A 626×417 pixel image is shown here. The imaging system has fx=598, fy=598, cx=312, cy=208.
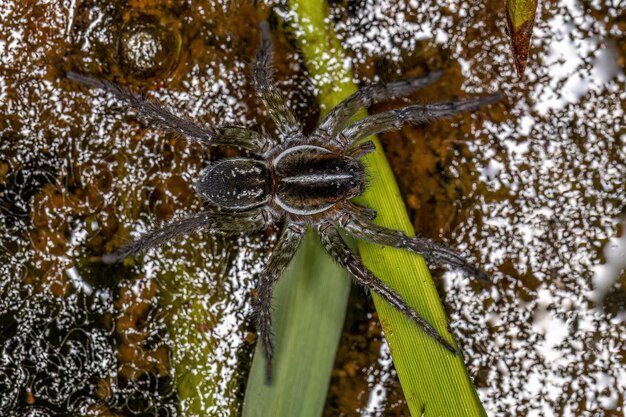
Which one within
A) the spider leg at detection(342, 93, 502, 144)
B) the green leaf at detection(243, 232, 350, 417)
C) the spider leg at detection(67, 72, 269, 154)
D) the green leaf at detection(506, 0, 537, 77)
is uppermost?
the green leaf at detection(506, 0, 537, 77)

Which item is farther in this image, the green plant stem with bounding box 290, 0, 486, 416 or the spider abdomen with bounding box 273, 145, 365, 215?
the spider abdomen with bounding box 273, 145, 365, 215

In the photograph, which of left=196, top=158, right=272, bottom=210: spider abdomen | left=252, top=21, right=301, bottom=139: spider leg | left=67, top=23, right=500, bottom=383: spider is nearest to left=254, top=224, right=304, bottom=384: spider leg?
left=67, top=23, right=500, bottom=383: spider

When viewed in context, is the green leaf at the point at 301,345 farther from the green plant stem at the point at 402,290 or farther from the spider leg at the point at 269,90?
the spider leg at the point at 269,90

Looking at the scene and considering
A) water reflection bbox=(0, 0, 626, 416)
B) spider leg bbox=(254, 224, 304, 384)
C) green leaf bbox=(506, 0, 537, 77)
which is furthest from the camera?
water reflection bbox=(0, 0, 626, 416)

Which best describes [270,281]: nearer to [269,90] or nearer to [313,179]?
[313,179]

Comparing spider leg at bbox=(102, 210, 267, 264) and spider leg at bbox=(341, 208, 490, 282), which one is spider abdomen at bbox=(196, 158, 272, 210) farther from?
spider leg at bbox=(341, 208, 490, 282)

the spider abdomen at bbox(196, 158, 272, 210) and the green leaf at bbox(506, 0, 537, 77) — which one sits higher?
the green leaf at bbox(506, 0, 537, 77)

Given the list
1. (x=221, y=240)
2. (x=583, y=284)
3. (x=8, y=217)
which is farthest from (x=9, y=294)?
(x=583, y=284)

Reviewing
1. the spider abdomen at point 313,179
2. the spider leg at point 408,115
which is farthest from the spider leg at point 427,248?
the spider leg at point 408,115
